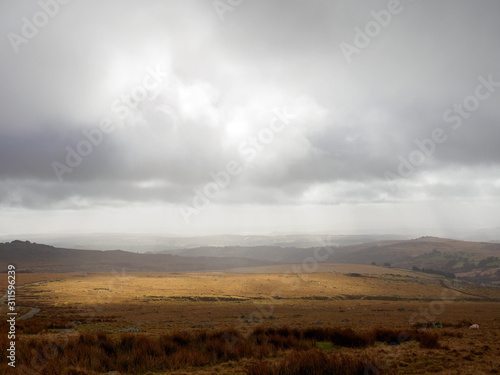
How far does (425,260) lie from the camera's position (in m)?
187

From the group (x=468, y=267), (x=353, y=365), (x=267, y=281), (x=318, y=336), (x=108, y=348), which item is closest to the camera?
(x=353, y=365)

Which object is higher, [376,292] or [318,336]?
[318,336]

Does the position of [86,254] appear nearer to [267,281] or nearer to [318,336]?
[267,281]

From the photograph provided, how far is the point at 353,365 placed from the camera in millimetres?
8516

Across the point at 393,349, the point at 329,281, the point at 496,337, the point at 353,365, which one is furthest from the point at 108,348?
the point at 329,281

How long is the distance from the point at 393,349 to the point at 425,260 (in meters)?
211

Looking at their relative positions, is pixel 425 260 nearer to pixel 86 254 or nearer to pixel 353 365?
pixel 353 365

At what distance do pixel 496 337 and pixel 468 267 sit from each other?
176 m

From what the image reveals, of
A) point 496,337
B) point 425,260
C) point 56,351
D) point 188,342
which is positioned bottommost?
point 425,260

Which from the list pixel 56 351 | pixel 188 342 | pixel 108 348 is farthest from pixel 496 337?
pixel 56 351

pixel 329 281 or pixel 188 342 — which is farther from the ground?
pixel 188 342

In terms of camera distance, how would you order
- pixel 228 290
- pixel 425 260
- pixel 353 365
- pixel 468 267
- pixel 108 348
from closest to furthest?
pixel 353 365
pixel 108 348
pixel 228 290
pixel 468 267
pixel 425 260

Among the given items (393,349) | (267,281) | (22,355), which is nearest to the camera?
(22,355)

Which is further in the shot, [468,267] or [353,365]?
[468,267]
